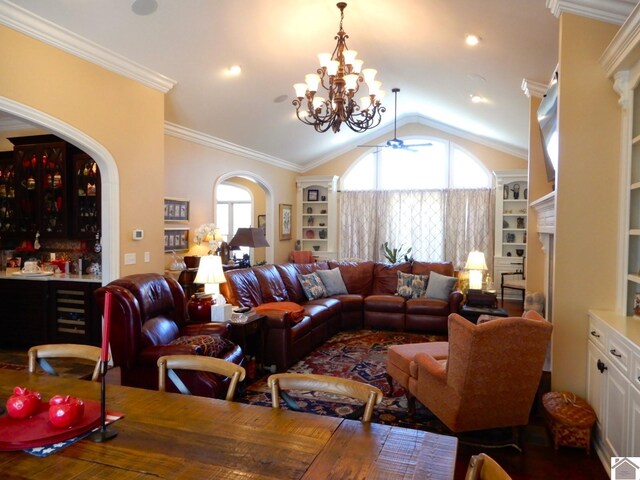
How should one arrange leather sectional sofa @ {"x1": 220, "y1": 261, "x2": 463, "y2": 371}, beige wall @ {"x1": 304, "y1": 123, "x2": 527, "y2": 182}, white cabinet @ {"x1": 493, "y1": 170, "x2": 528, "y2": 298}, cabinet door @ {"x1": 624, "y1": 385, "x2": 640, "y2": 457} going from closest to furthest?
cabinet door @ {"x1": 624, "y1": 385, "x2": 640, "y2": 457}, leather sectional sofa @ {"x1": 220, "y1": 261, "x2": 463, "y2": 371}, white cabinet @ {"x1": 493, "y1": 170, "x2": 528, "y2": 298}, beige wall @ {"x1": 304, "y1": 123, "x2": 527, "y2": 182}

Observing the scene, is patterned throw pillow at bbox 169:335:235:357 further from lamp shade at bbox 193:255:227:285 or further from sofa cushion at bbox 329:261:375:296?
sofa cushion at bbox 329:261:375:296

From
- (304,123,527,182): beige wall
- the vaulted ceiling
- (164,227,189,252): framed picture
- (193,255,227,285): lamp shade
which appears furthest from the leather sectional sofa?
(304,123,527,182): beige wall

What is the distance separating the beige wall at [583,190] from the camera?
299 centimetres

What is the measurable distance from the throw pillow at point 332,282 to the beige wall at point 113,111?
247 cm

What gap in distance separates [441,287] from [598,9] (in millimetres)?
3902

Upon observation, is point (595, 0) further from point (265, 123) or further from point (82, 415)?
point (265, 123)

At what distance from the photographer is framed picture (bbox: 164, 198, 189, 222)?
574cm

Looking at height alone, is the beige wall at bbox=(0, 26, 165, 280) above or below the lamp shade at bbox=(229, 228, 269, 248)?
above

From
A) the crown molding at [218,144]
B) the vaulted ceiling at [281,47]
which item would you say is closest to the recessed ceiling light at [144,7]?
the vaulted ceiling at [281,47]

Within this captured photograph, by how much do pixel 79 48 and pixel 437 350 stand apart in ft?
13.3

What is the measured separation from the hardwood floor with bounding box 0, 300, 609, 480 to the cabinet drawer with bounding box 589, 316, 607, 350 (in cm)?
71

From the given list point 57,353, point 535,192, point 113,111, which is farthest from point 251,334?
point 535,192

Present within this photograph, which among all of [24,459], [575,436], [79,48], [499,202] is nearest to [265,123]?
[79,48]

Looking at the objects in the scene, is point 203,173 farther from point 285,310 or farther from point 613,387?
point 613,387
